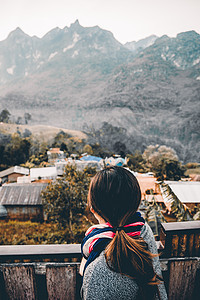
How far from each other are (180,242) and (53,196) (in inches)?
270

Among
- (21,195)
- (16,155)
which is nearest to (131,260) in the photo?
(21,195)

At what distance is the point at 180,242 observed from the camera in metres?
1.46

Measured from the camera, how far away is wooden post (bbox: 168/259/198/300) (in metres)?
1.45

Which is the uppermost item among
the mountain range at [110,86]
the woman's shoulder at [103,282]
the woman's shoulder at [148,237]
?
the mountain range at [110,86]

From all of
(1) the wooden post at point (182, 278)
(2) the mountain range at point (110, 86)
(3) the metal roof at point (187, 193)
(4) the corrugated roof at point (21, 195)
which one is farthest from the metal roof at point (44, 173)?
(2) the mountain range at point (110, 86)

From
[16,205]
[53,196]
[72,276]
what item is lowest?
[16,205]

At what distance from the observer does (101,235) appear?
0.97m

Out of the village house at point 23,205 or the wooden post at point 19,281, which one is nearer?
the wooden post at point 19,281

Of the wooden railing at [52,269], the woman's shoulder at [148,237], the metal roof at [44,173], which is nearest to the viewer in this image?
the woman's shoulder at [148,237]

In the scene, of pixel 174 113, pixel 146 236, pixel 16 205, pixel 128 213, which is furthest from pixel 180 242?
pixel 174 113

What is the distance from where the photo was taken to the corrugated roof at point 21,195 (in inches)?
520

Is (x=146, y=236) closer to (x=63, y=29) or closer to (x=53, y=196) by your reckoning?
(x=53, y=196)

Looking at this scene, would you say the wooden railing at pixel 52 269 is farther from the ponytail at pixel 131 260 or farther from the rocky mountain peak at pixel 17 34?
the rocky mountain peak at pixel 17 34

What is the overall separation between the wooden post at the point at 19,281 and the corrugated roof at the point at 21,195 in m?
12.4
